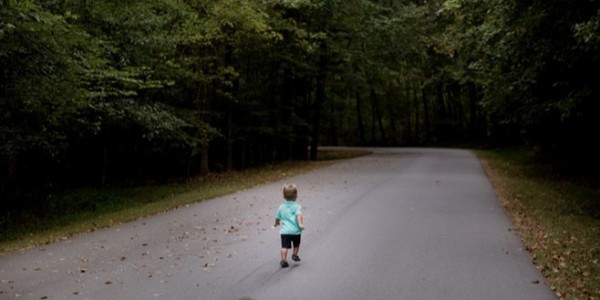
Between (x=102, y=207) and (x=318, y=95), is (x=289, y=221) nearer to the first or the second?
(x=102, y=207)

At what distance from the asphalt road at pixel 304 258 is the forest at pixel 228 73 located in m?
4.05

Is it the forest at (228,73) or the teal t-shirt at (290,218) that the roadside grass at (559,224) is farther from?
the teal t-shirt at (290,218)

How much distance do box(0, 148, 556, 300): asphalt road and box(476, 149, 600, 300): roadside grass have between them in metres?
0.28

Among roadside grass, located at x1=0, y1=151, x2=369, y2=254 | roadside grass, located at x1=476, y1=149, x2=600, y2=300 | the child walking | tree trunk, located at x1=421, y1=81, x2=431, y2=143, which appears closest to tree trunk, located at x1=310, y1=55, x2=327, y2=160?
roadside grass, located at x1=0, y1=151, x2=369, y2=254

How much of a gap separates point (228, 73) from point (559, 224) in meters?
15.1

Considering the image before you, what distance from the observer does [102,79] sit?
15.4m

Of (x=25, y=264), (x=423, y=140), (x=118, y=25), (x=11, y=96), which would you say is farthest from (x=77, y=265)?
(x=423, y=140)

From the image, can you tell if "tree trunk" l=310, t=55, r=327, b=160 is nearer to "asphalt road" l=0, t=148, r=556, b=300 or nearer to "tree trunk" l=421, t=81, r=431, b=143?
"asphalt road" l=0, t=148, r=556, b=300

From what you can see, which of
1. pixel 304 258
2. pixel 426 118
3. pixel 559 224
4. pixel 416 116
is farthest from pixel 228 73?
pixel 416 116

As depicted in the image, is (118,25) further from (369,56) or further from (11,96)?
(369,56)

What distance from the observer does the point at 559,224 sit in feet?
38.8

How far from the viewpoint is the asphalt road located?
7000 mm

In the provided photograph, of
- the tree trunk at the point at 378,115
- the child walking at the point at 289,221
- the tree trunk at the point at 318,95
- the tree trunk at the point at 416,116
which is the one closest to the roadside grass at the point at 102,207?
the child walking at the point at 289,221

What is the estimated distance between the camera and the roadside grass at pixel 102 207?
12492mm
